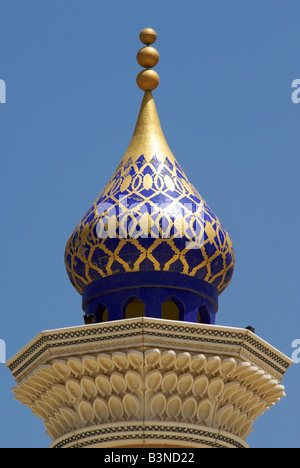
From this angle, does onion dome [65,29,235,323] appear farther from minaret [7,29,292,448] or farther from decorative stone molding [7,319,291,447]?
decorative stone molding [7,319,291,447]

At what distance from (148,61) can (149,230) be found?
244cm

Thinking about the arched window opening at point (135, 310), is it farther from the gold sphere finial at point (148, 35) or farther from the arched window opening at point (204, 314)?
the gold sphere finial at point (148, 35)

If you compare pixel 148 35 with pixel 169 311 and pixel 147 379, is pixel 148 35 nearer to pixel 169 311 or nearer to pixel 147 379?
pixel 169 311

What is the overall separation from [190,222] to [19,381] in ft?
8.10

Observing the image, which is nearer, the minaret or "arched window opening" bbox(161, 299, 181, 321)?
the minaret

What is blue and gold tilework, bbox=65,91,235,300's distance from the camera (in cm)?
1928

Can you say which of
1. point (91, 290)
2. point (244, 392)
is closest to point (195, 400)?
point (244, 392)

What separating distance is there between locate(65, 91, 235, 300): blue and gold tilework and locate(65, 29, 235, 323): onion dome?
0.03ft

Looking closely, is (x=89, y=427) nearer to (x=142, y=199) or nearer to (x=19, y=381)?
(x=19, y=381)

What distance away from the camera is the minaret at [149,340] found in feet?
60.4

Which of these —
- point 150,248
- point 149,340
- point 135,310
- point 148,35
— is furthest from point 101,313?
point 148,35

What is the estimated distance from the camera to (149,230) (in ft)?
63.2

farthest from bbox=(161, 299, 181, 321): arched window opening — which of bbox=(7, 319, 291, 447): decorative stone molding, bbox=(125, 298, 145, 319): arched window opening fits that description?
bbox=(7, 319, 291, 447): decorative stone molding

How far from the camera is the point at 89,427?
18.7 m
